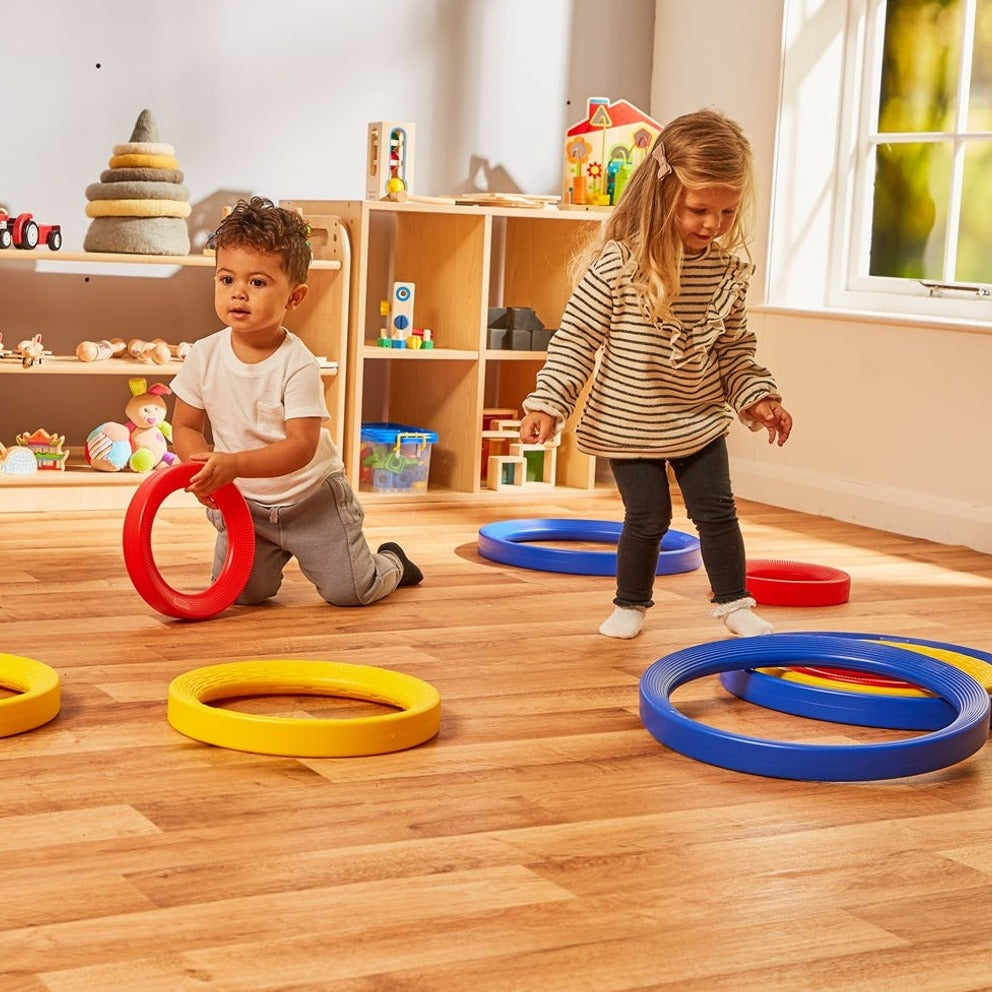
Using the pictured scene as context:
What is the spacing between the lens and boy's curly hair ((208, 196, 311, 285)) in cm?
259

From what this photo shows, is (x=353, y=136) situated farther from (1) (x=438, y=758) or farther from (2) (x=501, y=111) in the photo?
(1) (x=438, y=758)

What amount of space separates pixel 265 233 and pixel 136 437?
133 cm

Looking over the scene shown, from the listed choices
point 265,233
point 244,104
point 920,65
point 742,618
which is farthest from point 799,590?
point 244,104

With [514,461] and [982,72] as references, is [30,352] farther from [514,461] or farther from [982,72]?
[982,72]

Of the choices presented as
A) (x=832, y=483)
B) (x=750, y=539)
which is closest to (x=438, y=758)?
(x=750, y=539)

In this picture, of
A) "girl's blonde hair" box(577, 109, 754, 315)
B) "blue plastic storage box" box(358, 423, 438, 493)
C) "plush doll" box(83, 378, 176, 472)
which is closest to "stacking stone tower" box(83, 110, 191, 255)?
"plush doll" box(83, 378, 176, 472)

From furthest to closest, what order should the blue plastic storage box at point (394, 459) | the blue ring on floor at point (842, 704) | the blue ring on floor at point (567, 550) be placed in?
the blue plastic storage box at point (394, 459), the blue ring on floor at point (567, 550), the blue ring on floor at point (842, 704)

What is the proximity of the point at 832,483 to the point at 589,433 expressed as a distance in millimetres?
1642

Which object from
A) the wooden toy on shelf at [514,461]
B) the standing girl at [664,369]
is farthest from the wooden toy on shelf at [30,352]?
the standing girl at [664,369]

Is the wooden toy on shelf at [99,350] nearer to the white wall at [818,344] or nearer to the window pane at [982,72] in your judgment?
the white wall at [818,344]

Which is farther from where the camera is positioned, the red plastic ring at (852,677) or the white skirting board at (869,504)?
the white skirting board at (869,504)

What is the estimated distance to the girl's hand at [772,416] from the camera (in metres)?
2.64

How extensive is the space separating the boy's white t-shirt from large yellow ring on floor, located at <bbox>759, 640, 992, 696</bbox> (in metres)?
0.93

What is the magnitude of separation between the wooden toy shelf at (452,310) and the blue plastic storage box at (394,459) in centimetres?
4
